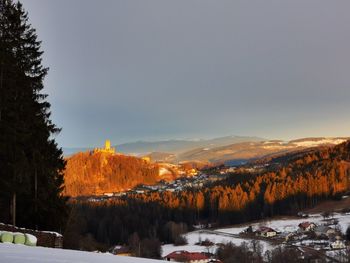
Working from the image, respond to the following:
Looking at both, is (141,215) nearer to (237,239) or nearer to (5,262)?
(237,239)

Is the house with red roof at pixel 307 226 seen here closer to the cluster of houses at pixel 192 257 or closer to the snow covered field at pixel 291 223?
the snow covered field at pixel 291 223

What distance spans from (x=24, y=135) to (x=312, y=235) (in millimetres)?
76068

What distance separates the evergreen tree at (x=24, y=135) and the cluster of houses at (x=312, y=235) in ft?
202

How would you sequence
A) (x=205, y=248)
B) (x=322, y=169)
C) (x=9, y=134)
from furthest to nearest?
(x=322, y=169) → (x=205, y=248) → (x=9, y=134)

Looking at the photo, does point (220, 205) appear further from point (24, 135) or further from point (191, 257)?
point (24, 135)

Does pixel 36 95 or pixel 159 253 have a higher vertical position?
pixel 36 95

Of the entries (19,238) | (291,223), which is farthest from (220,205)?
(19,238)

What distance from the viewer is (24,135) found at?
22.6 metres

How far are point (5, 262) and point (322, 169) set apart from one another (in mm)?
151720

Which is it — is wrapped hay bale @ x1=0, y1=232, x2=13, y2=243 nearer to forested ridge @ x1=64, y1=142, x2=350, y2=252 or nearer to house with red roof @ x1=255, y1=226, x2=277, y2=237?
house with red roof @ x1=255, y1=226, x2=277, y2=237

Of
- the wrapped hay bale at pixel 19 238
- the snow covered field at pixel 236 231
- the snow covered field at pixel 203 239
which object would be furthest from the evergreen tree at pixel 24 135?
the snow covered field at pixel 236 231

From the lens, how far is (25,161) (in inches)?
891

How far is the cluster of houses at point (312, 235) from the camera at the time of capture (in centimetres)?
7954

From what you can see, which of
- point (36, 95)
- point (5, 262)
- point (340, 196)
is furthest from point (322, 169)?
point (5, 262)
